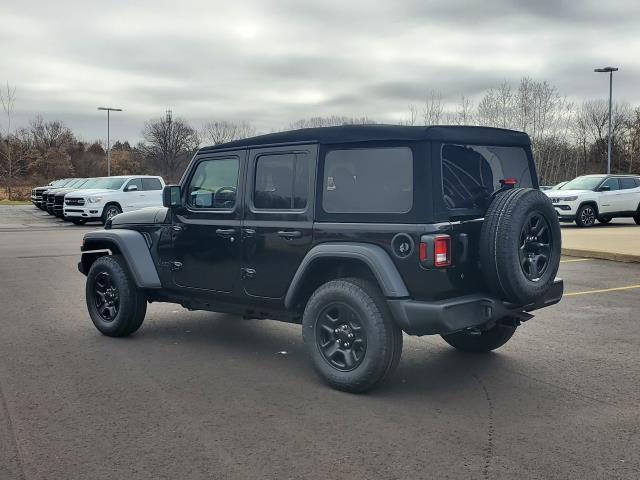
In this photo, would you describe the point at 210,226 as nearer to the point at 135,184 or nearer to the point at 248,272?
the point at 248,272

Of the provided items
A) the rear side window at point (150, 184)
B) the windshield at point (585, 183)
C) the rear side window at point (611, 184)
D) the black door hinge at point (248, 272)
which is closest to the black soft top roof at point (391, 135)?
the black door hinge at point (248, 272)

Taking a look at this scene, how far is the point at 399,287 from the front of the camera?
4.51 meters

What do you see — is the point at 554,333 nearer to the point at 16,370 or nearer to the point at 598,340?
the point at 598,340

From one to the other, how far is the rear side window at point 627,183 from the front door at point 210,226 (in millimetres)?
19132

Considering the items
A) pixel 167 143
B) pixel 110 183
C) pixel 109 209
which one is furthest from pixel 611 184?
pixel 167 143

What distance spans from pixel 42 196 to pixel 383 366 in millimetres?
32250

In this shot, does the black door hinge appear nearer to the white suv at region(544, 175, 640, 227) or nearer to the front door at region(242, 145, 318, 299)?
the front door at region(242, 145, 318, 299)

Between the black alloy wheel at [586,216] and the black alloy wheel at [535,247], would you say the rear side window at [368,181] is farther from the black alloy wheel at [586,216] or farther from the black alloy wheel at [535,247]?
the black alloy wheel at [586,216]

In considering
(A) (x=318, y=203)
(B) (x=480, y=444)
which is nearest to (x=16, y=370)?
(A) (x=318, y=203)

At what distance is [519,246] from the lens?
4672 mm

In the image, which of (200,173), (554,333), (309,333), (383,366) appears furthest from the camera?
(554,333)

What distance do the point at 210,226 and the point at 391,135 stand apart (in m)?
1.95

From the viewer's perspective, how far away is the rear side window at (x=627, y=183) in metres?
21.8

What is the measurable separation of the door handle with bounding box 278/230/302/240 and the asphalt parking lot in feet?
3.63
